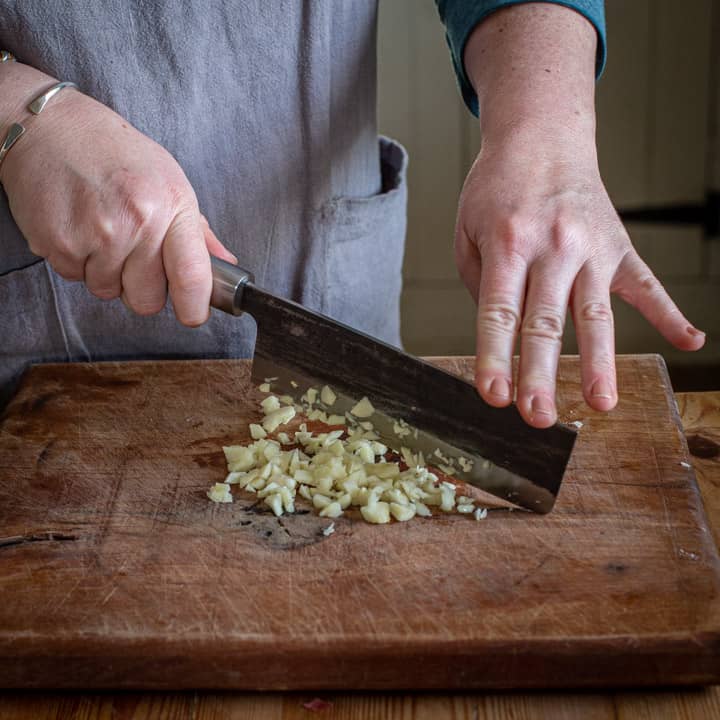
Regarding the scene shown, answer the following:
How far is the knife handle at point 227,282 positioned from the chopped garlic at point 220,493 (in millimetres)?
201

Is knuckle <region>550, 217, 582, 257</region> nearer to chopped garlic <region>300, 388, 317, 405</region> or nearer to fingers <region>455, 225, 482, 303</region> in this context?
fingers <region>455, 225, 482, 303</region>

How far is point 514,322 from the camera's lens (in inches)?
39.3

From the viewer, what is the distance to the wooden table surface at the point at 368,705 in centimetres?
90

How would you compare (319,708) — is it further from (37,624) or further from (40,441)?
(40,441)

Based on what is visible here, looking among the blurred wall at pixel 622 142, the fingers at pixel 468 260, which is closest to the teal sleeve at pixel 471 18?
the fingers at pixel 468 260

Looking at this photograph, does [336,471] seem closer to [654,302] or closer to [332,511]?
[332,511]

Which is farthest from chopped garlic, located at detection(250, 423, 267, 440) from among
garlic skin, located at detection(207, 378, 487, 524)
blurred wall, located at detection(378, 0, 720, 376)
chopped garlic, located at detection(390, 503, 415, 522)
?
blurred wall, located at detection(378, 0, 720, 376)

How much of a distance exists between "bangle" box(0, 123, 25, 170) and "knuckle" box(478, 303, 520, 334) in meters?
0.54

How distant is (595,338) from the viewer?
0.99 meters

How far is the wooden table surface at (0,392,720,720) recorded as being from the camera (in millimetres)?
903

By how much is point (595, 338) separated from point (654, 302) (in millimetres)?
86

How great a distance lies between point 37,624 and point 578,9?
895 millimetres

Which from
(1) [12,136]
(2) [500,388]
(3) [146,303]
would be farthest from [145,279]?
(2) [500,388]

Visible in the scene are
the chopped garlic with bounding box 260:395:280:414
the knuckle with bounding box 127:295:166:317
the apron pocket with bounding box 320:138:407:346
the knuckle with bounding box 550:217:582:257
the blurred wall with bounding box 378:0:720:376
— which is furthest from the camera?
the blurred wall with bounding box 378:0:720:376
